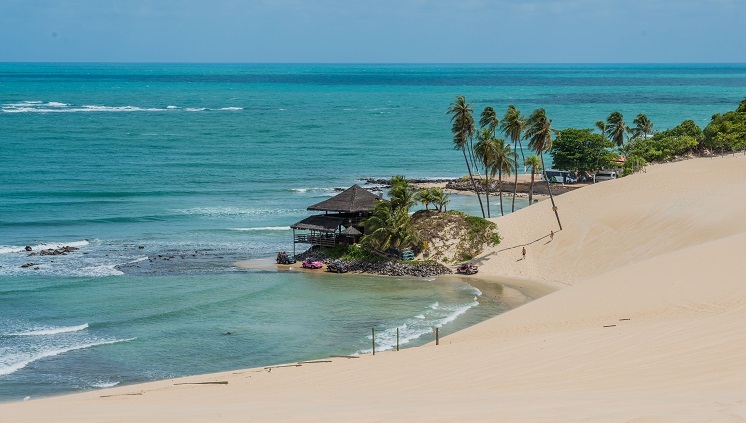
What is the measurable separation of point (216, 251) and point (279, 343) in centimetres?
1793

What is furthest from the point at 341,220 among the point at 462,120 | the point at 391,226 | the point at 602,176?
the point at 602,176

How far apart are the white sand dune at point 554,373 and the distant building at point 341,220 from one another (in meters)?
15.9

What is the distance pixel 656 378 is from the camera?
15.9 meters

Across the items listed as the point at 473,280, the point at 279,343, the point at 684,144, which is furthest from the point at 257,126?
the point at 279,343

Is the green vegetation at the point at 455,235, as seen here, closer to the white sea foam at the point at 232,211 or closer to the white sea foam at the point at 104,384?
the white sea foam at the point at 232,211

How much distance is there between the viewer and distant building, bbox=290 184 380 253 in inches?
1720

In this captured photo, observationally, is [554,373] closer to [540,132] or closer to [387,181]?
[540,132]

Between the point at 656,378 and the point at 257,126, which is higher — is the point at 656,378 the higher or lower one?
the lower one

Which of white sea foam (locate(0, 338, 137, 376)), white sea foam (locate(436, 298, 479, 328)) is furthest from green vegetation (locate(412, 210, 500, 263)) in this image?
white sea foam (locate(0, 338, 137, 376))

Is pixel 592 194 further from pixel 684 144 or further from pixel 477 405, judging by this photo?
pixel 477 405

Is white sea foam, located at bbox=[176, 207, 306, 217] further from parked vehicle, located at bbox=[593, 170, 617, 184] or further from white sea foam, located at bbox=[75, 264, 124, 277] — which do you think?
parked vehicle, located at bbox=[593, 170, 617, 184]

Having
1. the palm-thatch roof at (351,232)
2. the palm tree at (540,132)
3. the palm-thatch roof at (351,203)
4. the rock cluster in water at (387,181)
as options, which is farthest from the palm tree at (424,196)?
the rock cluster in water at (387,181)

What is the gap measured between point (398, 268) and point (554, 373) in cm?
2331

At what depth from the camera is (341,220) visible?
144 feet
